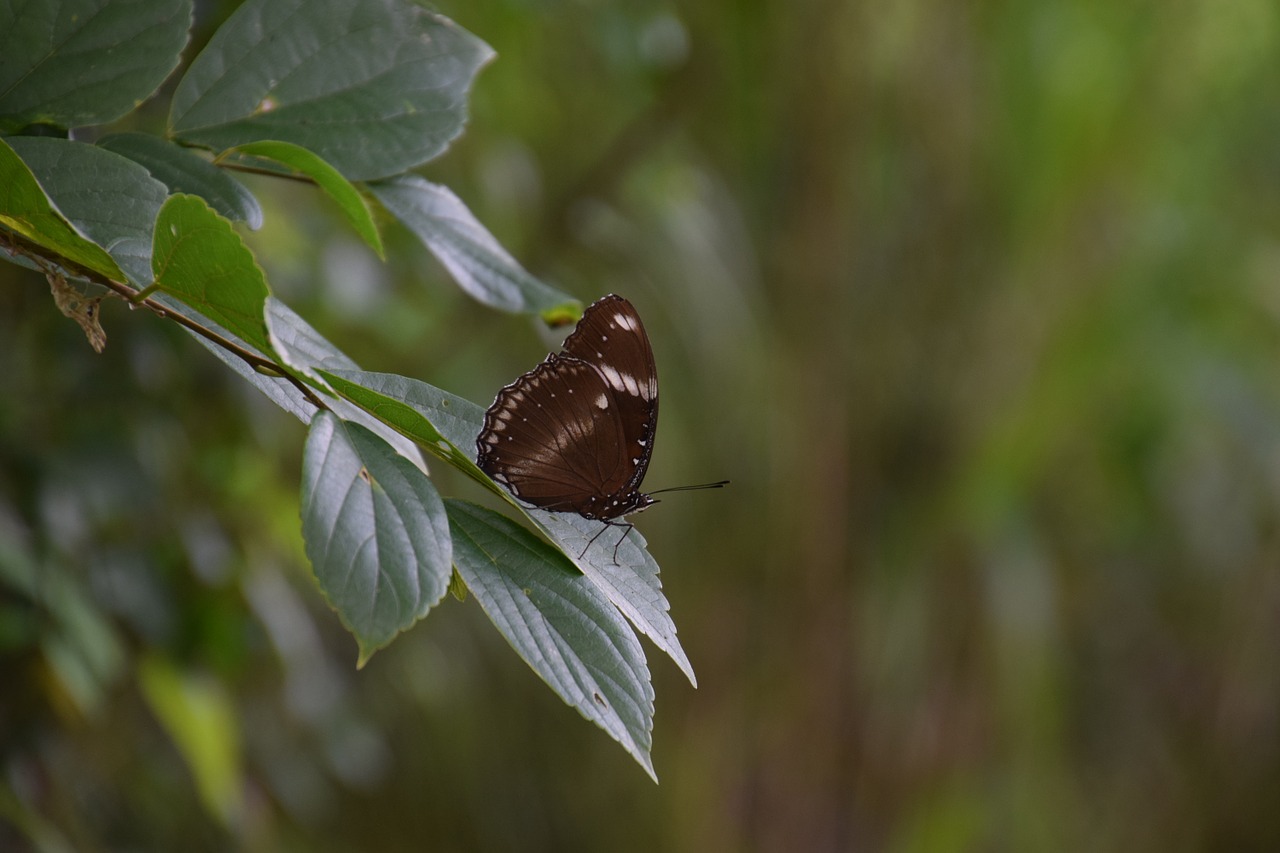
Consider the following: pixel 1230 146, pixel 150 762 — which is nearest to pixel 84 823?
pixel 150 762

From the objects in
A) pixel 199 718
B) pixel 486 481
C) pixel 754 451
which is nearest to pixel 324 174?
pixel 486 481

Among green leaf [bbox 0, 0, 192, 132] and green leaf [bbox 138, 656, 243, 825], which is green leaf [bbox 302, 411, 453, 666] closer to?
green leaf [bbox 0, 0, 192, 132]

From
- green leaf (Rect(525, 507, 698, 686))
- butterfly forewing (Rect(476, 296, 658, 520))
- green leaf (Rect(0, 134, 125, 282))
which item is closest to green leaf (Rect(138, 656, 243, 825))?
butterfly forewing (Rect(476, 296, 658, 520))

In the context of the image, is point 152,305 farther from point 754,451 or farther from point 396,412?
point 754,451

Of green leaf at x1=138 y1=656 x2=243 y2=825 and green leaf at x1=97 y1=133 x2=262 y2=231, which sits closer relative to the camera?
green leaf at x1=97 y1=133 x2=262 y2=231

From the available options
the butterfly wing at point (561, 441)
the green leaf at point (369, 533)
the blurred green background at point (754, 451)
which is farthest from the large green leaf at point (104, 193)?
the blurred green background at point (754, 451)

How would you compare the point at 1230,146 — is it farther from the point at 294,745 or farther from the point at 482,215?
the point at 294,745

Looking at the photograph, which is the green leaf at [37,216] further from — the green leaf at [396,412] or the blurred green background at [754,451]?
the blurred green background at [754,451]
